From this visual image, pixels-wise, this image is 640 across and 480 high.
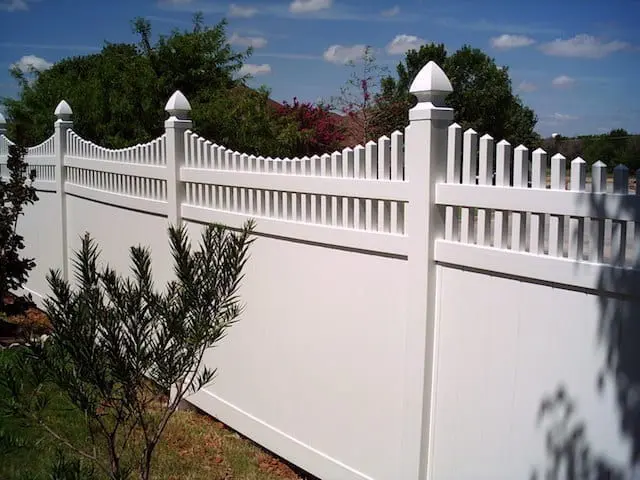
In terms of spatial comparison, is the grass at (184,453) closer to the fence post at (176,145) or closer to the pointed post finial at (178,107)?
the fence post at (176,145)

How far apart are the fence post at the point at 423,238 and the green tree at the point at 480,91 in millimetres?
A: 33317

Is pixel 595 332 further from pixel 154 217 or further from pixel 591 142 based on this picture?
pixel 591 142

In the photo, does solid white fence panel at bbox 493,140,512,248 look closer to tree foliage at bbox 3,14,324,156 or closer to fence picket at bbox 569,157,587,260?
fence picket at bbox 569,157,587,260

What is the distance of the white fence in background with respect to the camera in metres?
2.82

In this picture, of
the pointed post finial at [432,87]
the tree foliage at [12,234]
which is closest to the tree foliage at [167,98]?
the tree foliage at [12,234]

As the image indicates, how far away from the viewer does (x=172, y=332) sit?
305 cm

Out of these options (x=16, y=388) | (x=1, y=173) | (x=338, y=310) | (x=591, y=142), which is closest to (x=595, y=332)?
(x=338, y=310)

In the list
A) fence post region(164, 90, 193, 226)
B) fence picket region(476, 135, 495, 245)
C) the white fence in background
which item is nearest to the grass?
the white fence in background

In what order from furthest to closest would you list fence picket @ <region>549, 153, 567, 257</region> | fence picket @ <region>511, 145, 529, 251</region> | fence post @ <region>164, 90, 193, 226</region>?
fence post @ <region>164, 90, 193, 226</region>, fence picket @ <region>511, 145, 529, 251</region>, fence picket @ <region>549, 153, 567, 257</region>

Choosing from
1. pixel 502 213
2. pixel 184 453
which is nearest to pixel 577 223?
pixel 502 213

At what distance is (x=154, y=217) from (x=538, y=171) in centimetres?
384

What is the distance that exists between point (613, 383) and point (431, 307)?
961 mm

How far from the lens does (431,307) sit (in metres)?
3.49

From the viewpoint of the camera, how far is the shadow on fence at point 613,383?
268cm
